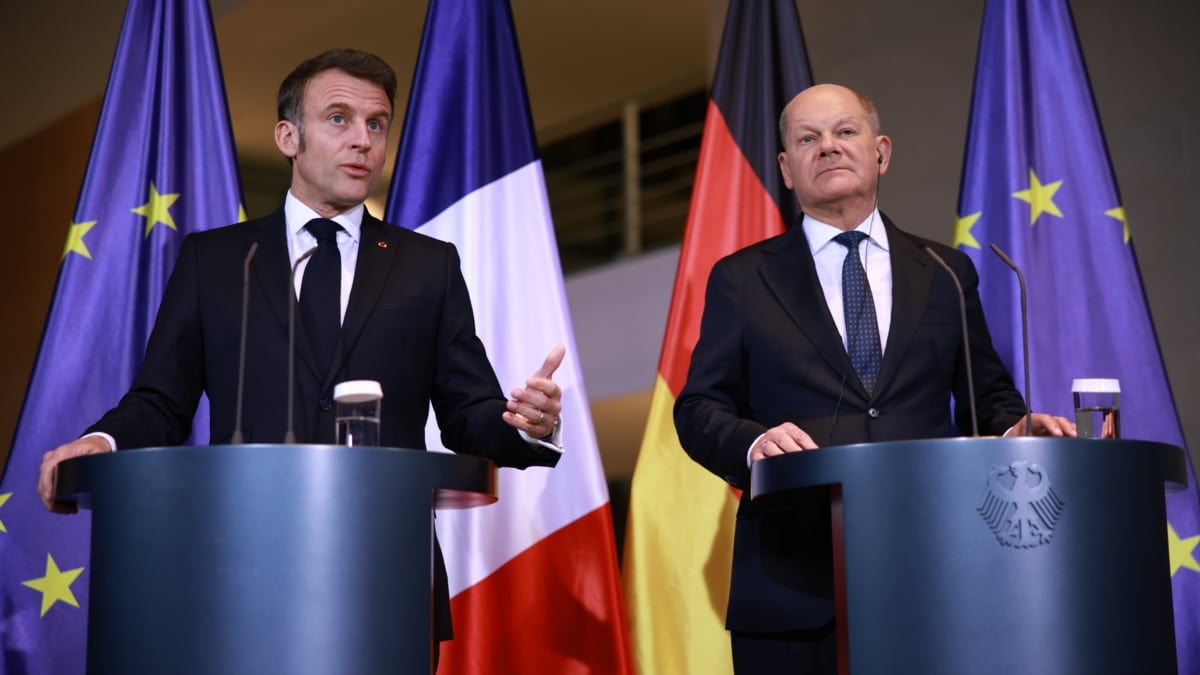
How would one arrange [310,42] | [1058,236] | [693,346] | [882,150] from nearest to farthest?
[882,150], [1058,236], [693,346], [310,42]

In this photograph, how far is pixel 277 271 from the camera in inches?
99.5

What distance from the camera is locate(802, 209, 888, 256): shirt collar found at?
2.75 meters

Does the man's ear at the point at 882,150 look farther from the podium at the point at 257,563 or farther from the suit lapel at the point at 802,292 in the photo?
the podium at the point at 257,563

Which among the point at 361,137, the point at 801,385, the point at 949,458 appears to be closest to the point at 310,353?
the point at 361,137

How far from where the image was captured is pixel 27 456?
328cm

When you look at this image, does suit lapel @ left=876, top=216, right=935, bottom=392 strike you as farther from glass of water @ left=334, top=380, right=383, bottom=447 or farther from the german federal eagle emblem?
glass of water @ left=334, top=380, right=383, bottom=447

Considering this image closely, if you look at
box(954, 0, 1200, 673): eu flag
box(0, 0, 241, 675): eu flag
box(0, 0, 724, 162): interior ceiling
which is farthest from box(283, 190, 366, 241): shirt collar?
box(0, 0, 724, 162): interior ceiling

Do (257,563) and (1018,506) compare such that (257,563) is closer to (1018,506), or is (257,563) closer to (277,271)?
(277,271)

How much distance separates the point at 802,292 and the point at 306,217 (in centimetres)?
88

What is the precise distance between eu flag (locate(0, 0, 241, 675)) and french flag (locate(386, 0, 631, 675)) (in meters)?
0.49

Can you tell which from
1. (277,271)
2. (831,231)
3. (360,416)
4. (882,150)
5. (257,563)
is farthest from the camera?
(882,150)

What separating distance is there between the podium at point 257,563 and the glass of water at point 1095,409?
1.13 meters

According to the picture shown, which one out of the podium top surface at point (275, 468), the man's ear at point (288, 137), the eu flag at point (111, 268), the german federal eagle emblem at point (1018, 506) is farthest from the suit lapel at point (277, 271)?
the german federal eagle emblem at point (1018, 506)

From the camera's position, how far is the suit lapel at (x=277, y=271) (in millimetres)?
2443
